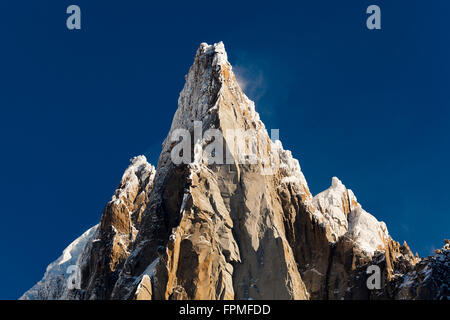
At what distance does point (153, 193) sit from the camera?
11725 centimetres

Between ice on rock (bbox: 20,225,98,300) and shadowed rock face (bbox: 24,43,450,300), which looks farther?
ice on rock (bbox: 20,225,98,300)

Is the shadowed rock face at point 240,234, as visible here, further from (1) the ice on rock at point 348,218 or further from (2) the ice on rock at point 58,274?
(2) the ice on rock at point 58,274

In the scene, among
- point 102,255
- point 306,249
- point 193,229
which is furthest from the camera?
point 102,255

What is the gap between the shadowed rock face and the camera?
9575 centimetres

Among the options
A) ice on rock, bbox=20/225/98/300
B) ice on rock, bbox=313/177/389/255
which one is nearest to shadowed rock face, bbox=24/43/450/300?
ice on rock, bbox=313/177/389/255

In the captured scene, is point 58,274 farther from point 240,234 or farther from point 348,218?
point 240,234

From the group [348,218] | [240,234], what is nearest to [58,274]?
[348,218]

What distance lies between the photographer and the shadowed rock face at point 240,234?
314 ft

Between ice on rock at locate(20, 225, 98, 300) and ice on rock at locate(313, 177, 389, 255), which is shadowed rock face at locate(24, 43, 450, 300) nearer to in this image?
ice on rock at locate(313, 177, 389, 255)

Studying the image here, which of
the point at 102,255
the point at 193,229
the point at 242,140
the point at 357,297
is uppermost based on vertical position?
the point at 242,140

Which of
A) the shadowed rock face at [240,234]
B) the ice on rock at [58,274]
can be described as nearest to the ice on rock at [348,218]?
the shadowed rock face at [240,234]
